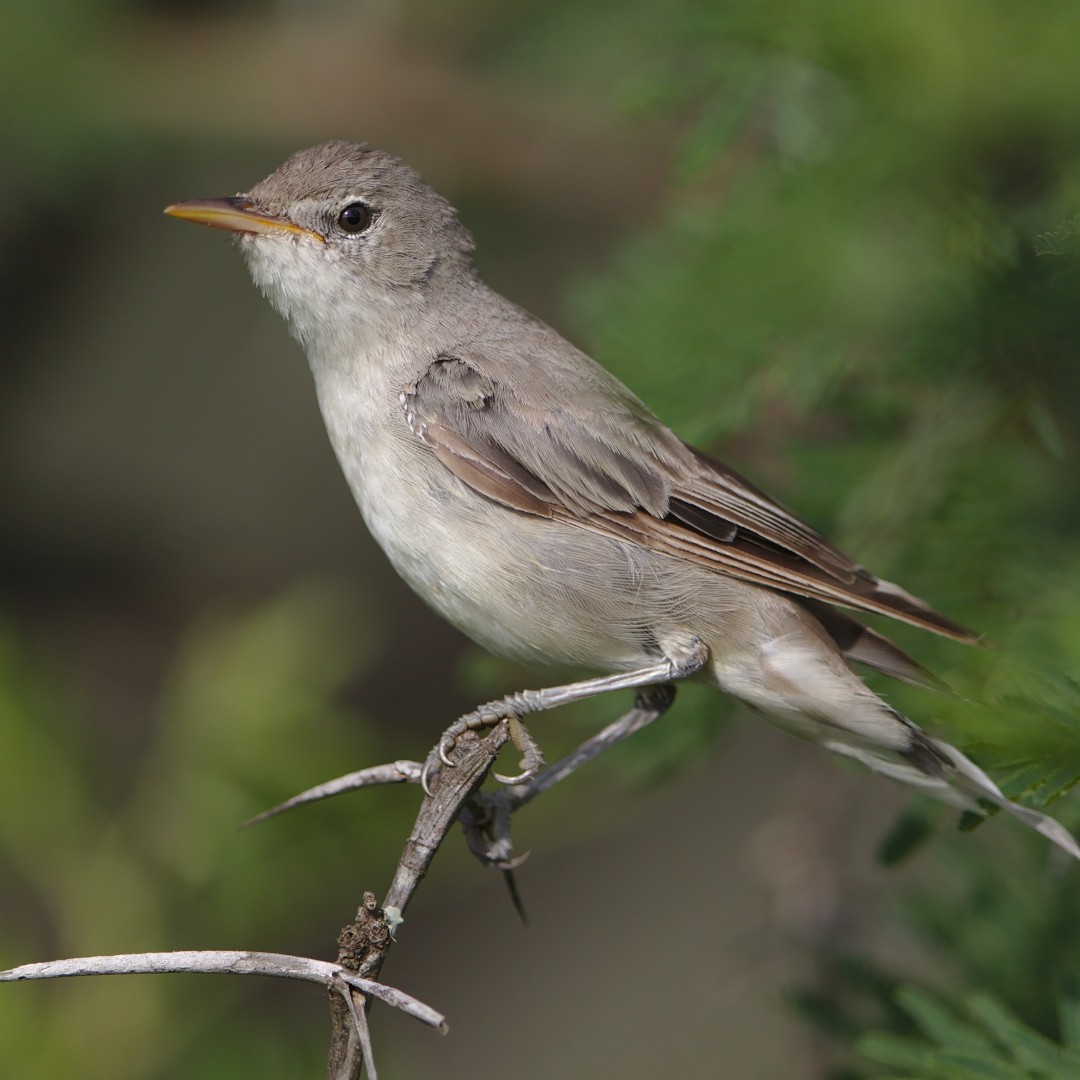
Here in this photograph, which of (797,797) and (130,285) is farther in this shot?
(130,285)

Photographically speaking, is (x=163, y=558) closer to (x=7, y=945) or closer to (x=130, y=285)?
(x=130, y=285)

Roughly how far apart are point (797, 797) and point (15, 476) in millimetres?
3443

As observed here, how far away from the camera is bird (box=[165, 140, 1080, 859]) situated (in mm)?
2824

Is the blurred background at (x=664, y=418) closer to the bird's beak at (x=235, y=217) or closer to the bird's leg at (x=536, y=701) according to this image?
the bird's leg at (x=536, y=701)

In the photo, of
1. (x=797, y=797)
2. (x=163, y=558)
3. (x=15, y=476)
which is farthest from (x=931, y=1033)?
(x=15, y=476)

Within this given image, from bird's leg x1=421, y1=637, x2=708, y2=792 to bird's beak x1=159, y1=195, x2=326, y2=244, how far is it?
4.34ft

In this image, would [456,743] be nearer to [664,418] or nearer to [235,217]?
[664,418]

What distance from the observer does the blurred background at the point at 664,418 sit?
2.28 meters

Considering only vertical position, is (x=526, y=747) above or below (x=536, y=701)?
above

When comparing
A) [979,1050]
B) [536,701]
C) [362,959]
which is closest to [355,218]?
[536,701]

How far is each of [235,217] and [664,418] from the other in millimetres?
1183

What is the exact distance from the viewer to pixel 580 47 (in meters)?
4.36

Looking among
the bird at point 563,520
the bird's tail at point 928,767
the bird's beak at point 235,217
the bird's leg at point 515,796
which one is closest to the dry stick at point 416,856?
the bird's leg at point 515,796

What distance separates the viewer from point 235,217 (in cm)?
313
